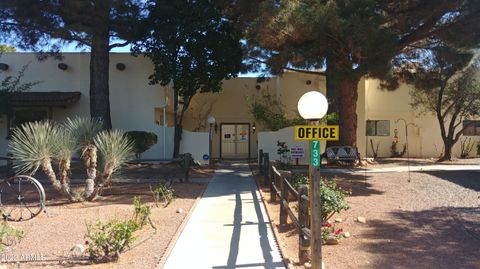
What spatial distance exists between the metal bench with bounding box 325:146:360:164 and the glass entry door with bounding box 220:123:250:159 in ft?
28.7

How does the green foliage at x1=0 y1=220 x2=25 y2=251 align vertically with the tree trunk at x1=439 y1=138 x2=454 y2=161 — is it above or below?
below

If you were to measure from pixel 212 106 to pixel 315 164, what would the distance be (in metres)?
22.6

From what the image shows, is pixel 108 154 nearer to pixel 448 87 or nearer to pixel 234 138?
pixel 234 138

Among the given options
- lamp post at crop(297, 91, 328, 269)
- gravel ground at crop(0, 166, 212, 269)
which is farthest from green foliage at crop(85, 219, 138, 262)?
lamp post at crop(297, 91, 328, 269)

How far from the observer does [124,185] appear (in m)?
14.5

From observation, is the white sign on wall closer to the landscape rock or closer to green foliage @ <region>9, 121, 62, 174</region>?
the landscape rock

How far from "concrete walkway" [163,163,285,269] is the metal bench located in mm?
8277

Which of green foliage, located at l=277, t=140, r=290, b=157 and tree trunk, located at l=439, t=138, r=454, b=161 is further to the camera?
tree trunk, located at l=439, t=138, r=454, b=161

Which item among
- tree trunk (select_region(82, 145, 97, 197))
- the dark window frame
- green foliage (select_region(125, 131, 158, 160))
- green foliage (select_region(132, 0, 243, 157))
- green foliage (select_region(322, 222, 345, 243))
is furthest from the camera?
the dark window frame

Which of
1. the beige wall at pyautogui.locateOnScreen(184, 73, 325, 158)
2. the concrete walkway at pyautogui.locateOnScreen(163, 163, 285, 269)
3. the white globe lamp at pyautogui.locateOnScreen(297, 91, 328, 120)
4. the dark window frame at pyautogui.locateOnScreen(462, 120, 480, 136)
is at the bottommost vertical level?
the concrete walkway at pyautogui.locateOnScreen(163, 163, 285, 269)

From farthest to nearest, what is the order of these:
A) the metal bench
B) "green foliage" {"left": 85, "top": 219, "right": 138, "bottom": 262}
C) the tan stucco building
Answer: the tan stucco building
the metal bench
"green foliage" {"left": 85, "top": 219, "right": 138, "bottom": 262}

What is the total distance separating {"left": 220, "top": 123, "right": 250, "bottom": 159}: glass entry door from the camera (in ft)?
94.2

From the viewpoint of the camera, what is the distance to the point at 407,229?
27.6 ft

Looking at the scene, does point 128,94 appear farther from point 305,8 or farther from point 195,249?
point 195,249
